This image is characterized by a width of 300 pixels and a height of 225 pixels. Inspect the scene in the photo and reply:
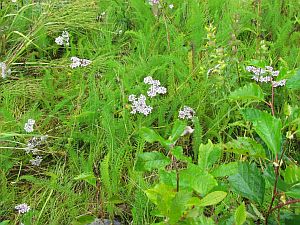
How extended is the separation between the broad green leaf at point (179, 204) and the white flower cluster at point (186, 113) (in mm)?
1226

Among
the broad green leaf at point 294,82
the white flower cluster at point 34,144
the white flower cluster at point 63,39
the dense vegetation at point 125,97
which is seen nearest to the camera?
the broad green leaf at point 294,82

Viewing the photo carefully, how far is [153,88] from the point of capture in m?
2.26

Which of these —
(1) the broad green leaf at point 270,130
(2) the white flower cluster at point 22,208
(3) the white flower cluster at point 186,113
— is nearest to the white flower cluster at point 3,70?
(2) the white flower cluster at point 22,208

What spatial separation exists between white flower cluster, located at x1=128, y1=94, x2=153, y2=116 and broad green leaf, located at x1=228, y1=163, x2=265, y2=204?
3.68 ft

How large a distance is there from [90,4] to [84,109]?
42.5 inches

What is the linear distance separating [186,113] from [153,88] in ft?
0.67

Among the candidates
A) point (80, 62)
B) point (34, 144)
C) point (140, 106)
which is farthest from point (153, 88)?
point (34, 144)

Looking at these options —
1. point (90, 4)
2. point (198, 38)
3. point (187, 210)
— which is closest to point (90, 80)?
point (198, 38)

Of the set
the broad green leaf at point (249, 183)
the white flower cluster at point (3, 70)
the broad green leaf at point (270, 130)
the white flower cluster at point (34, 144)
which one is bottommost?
the white flower cluster at point (34, 144)

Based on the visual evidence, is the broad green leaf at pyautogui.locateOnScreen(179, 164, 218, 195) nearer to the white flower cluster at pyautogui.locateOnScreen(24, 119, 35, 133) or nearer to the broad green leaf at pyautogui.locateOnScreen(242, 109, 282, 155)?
the broad green leaf at pyautogui.locateOnScreen(242, 109, 282, 155)

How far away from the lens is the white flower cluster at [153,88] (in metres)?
2.24

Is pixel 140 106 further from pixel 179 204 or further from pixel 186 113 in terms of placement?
pixel 179 204

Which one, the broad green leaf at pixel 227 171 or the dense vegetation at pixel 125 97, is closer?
the broad green leaf at pixel 227 171

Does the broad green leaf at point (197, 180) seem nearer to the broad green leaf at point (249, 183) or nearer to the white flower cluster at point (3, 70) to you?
the broad green leaf at point (249, 183)
